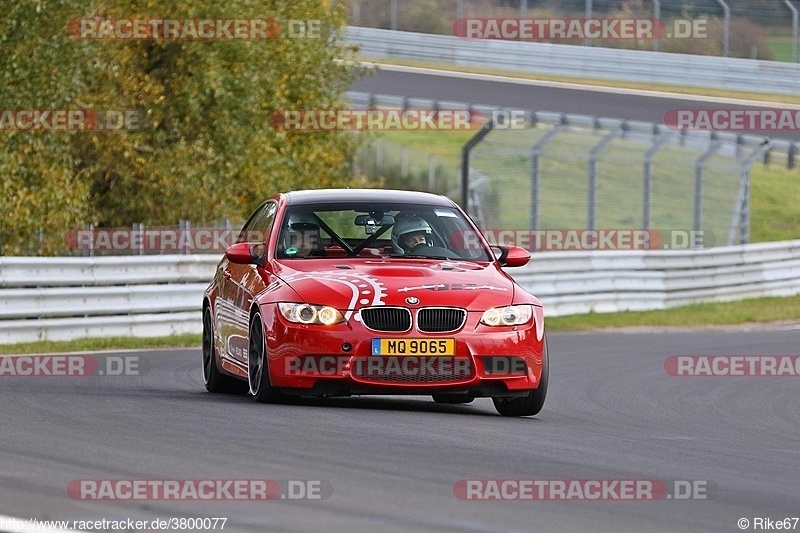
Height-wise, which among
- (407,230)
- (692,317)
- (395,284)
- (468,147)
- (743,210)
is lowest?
(692,317)

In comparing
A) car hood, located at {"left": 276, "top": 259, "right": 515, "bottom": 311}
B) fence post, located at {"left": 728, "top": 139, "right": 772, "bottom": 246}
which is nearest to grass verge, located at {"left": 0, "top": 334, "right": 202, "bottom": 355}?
car hood, located at {"left": 276, "top": 259, "right": 515, "bottom": 311}

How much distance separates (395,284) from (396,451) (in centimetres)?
212

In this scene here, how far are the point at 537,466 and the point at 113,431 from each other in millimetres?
2316

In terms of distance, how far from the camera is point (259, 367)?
398 inches

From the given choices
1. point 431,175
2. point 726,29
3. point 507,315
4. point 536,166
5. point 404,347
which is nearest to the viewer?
point 404,347

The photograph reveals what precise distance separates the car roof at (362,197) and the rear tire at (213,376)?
127 centimetres

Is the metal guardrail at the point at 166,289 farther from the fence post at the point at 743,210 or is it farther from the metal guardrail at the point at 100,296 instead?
the fence post at the point at 743,210

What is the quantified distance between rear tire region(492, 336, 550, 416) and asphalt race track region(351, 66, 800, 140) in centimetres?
2554

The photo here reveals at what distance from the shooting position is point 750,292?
86.4ft

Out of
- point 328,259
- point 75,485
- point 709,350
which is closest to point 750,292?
point 709,350

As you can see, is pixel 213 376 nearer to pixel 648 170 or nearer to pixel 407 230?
pixel 407 230

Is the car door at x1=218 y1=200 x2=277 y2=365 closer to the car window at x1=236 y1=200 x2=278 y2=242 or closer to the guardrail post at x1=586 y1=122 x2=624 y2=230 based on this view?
the car window at x1=236 y1=200 x2=278 y2=242

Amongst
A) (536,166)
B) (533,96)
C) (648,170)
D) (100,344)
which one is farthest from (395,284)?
(533,96)

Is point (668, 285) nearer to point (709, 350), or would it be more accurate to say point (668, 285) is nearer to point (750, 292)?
point (750, 292)
